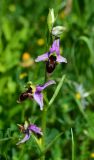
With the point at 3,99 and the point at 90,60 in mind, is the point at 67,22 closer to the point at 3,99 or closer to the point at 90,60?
the point at 90,60

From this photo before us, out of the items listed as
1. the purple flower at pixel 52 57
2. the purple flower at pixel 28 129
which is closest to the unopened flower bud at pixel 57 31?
the purple flower at pixel 52 57

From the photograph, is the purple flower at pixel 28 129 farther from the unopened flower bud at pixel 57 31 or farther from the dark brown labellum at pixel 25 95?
the unopened flower bud at pixel 57 31

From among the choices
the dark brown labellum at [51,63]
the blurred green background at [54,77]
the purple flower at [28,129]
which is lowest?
the purple flower at [28,129]

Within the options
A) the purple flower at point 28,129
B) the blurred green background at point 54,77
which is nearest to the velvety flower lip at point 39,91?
the purple flower at point 28,129

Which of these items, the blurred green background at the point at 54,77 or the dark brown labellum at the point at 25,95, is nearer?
the dark brown labellum at the point at 25,95

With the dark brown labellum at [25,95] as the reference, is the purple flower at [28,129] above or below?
below

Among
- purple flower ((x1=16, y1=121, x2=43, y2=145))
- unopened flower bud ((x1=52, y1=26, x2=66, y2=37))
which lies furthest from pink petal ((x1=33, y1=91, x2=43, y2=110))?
unopened flower bud ((x1=52, y1=26, x2=66, y2=37))

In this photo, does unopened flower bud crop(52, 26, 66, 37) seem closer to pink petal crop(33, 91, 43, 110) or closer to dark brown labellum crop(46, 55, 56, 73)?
dark brown labellum crop(46, 55, 56, 73)

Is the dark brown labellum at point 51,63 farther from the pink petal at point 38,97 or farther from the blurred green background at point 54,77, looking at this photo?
the blurred green background at point 54,77

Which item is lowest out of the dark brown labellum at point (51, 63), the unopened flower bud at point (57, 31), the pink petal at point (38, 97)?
the pink petal at point (38, 97)

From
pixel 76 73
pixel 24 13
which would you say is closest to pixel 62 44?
pixel 76 73
